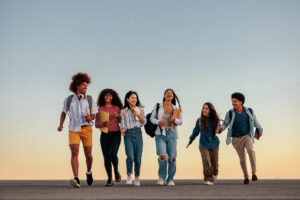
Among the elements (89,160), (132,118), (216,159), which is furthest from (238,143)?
(89,160)

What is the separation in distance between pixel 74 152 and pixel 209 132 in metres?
3.78

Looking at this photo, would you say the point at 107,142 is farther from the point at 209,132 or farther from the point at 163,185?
the point at 209,132

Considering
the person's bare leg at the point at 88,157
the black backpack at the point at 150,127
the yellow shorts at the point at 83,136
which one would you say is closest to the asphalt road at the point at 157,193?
the person's bare leg at the point at 88,157

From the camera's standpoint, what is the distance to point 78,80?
1111 cm

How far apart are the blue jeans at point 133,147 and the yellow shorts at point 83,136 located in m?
0.93

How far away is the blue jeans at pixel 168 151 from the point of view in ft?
35.6

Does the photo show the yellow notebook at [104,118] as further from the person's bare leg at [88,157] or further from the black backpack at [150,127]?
the black backpack at [150,127]

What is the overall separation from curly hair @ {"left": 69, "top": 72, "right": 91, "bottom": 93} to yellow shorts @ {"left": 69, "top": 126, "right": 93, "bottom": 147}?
1.13 metres

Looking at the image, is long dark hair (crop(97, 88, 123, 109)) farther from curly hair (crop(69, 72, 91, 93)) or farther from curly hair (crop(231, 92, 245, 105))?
curly hair (crop(231, 92, 245, 105))

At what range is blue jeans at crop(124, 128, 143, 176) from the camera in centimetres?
1090

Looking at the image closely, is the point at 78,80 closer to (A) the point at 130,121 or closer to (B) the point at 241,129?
(A) the point at 130,121

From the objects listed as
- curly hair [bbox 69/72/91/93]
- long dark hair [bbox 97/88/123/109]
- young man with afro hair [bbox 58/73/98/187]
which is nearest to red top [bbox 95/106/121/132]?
long dark hair [bbox 97/88/123/109]

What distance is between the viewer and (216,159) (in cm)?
1198

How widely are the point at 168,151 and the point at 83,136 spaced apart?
2.24 m
